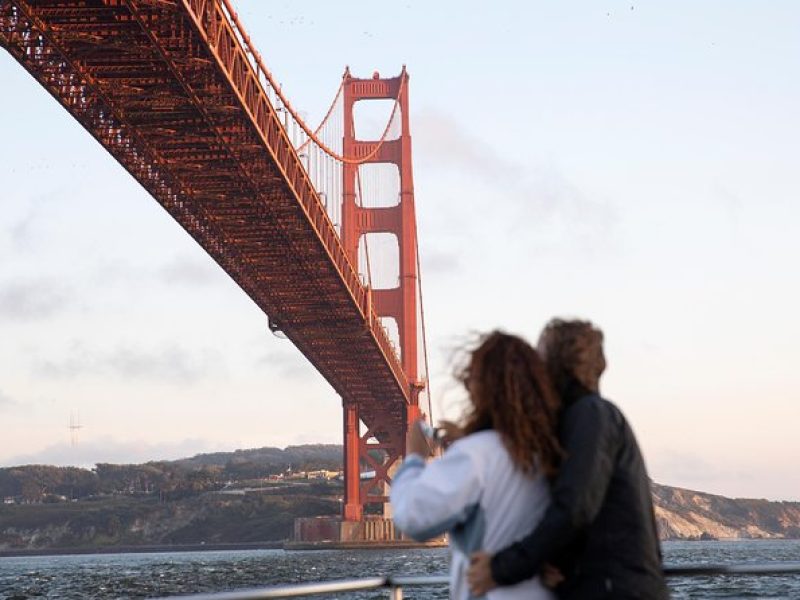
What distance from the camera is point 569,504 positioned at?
2.38 metres

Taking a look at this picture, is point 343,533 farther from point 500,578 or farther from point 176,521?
point 176,521

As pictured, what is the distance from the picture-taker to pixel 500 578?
7.89ft

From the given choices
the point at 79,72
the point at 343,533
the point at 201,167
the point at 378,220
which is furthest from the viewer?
the point at 343,533

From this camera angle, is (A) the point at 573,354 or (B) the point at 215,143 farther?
(B) the point at 215,143

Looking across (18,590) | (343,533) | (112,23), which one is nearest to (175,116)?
(112,23)

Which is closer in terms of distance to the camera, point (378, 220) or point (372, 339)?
point (372, 339)

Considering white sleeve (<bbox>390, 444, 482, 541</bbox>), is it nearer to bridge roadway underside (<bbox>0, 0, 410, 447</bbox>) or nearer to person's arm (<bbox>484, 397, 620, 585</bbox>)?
person's arm (<bbox>484, 397, 620, 585</bbox>)

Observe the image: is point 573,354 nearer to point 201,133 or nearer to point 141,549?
point 201,133

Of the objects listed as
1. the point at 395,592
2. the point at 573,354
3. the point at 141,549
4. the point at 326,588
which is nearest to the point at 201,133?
the point at 395,592

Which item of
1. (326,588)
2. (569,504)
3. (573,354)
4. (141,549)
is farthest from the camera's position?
(141,549)

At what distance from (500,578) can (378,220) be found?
1901 inches

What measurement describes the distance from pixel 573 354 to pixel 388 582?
108 cm

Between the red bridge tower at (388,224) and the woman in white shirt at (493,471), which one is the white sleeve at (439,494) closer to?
the woman in white shirt at (493,471)

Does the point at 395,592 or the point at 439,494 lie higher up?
the point at 439,494
